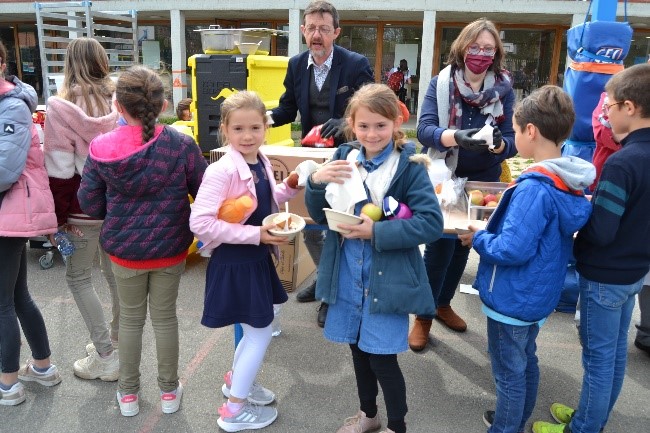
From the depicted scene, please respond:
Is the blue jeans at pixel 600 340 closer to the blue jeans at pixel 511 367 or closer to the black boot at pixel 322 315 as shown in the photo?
the blue jeans at pixel 511 367

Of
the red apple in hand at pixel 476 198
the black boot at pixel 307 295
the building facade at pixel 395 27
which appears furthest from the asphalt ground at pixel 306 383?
the building facade at pixel 395 27

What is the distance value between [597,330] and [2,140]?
285 cm

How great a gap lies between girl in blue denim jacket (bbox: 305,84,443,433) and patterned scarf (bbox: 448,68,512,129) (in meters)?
1.06

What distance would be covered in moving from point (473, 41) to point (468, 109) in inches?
15.6

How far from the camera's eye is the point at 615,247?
7.34ft

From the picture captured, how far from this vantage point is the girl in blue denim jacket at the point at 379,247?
214 cm

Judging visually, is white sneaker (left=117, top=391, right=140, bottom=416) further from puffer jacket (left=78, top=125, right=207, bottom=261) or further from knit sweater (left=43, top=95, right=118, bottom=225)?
knit sweater (left=43, top=95, right=118, bottom=225)

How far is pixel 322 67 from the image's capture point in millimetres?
3736

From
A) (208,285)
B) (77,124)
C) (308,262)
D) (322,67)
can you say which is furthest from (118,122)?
(308,262)

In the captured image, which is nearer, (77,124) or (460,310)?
(77,124)

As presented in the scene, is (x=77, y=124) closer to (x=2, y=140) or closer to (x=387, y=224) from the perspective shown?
(x=2, y=140)

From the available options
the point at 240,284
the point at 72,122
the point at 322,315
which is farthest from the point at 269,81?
the point at 240,284

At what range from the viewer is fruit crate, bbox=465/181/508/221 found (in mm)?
2605

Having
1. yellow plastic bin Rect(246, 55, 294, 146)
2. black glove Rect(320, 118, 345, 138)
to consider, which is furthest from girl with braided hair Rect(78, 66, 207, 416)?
yellow plastic bin Rect(246, 55, 294, 146)
